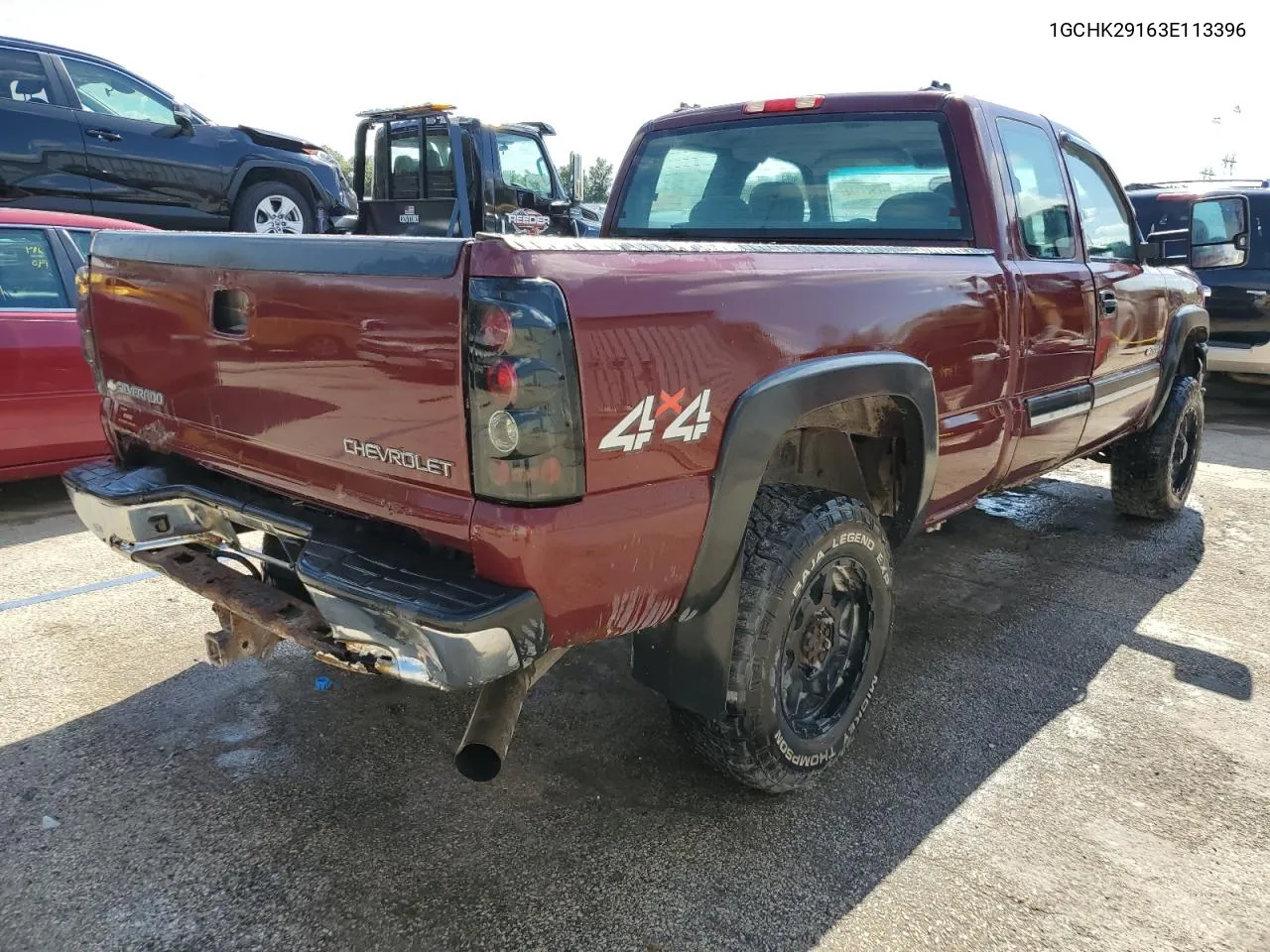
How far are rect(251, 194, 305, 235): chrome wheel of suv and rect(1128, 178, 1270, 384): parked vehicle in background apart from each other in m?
7.78

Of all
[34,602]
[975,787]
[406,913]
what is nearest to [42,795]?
[406,913]

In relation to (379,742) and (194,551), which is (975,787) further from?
(194,551)

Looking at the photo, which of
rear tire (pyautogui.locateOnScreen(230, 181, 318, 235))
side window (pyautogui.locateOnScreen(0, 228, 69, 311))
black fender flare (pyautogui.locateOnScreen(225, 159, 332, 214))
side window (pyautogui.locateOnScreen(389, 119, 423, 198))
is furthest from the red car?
side window (pyautogui.locateOnScreen(389, 119, 423, 198))

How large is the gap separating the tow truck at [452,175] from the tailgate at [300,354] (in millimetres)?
7275

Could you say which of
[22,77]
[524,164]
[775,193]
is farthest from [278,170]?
[775,193]

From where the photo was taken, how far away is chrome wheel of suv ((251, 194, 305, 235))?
8857 mm

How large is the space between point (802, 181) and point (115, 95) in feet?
21.8

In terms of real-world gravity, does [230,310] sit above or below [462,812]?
above

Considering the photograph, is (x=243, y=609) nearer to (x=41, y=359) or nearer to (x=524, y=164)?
(x=41, y=359)

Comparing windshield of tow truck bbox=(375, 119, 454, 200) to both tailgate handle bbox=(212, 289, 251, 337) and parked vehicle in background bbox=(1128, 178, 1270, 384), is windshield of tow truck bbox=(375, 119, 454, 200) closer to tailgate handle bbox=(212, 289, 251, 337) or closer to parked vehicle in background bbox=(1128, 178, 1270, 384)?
parked vehicle in background bbox=(1128, 178, 1270, 384)

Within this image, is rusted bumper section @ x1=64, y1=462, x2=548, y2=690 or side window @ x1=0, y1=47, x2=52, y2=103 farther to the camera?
side window @ x1=0, y1=47, x2=52, y2=103

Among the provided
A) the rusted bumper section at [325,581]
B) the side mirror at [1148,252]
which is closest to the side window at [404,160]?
the side mirror at [1148,252]

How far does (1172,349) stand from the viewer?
15.9 feet

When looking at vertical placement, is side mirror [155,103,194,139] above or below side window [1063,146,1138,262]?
above
